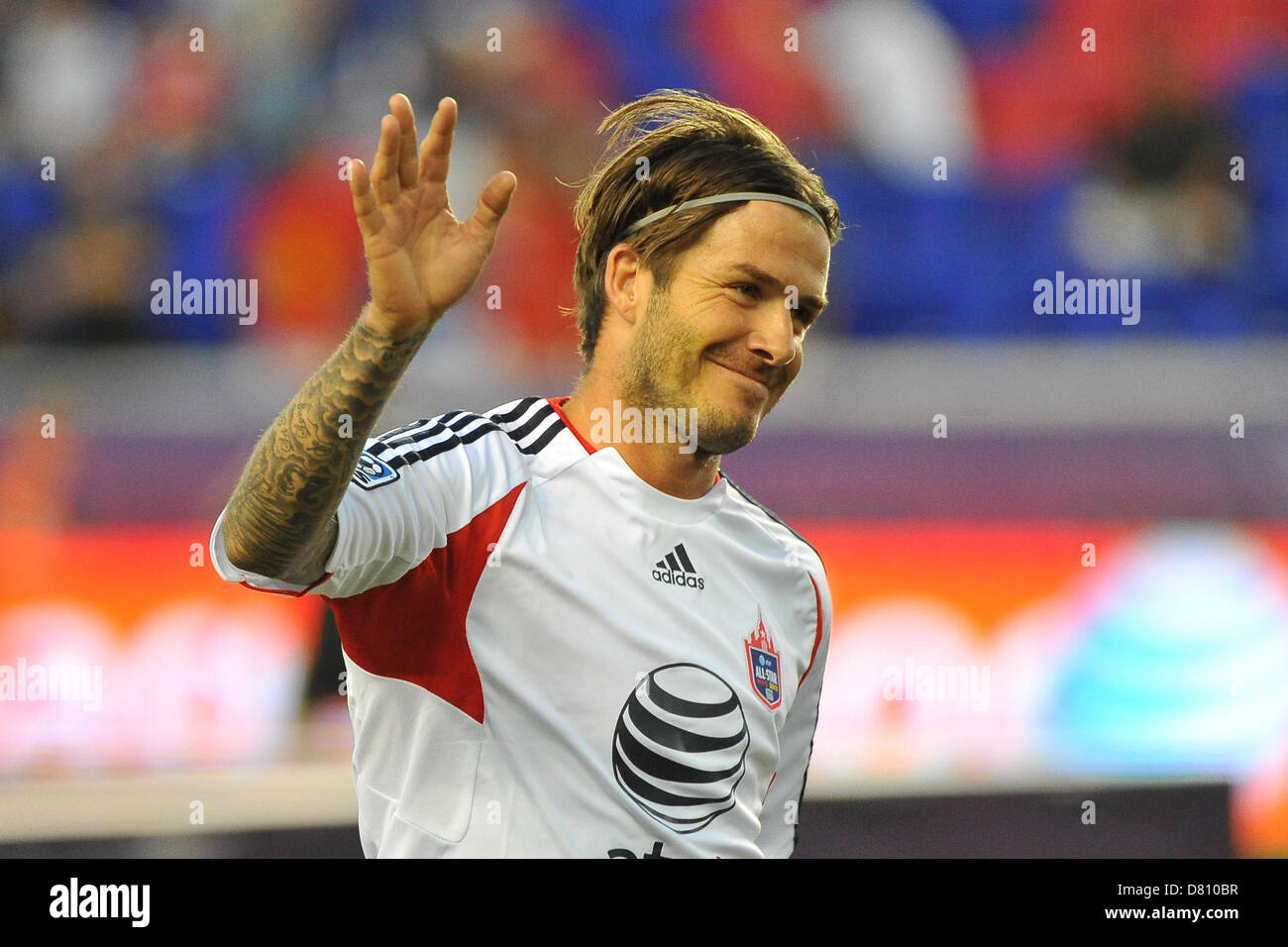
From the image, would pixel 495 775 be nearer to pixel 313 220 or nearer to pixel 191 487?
pixel 191 487

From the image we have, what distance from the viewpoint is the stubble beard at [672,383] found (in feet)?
9.07

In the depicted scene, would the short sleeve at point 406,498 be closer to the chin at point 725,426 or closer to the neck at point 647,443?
the neck at point 647,443

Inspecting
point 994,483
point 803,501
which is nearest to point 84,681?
point 803,501

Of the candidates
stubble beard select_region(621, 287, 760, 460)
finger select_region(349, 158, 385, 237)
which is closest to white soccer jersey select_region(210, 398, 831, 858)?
stubble beard select_region(621, 287, 760, 460)

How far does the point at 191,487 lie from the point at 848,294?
3.18 metres

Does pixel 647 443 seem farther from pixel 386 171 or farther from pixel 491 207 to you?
pixel 386 171

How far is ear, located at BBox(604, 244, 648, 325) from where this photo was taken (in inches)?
116

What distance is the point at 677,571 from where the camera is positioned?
275cm

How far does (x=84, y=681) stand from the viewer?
17.4 ft

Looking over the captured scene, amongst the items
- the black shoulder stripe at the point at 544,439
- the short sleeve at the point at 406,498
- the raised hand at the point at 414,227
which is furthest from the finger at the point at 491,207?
the black shoulder stripe at the point at 544,439

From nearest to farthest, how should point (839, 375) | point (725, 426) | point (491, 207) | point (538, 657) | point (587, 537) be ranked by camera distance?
point (491, 207), point (538, 657), point (587, 537), point (725, 426), point (839, 375)

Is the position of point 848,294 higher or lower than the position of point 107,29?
lower

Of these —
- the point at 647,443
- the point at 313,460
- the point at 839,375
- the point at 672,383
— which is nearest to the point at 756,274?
the point at 672,383

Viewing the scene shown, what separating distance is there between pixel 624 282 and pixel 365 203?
1.01 metres
